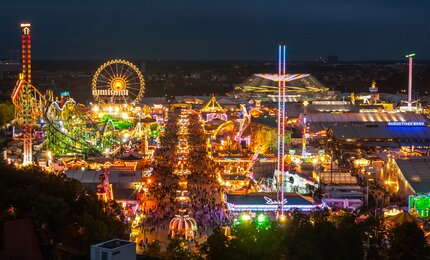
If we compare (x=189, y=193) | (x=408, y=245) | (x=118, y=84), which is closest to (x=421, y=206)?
(x=408, y=245)

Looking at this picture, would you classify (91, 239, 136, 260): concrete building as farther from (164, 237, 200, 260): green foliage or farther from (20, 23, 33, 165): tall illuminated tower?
(20, 23, 33, 165): tall illuminated tower

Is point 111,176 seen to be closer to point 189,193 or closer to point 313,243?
point 189,193

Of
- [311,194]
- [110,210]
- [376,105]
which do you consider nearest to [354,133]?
[311,194]

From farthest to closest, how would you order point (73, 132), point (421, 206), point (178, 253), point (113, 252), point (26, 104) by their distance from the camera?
point (73, 132) < point (26, 104) < point (421, 206) < point (178, 253) < point (113, 252)

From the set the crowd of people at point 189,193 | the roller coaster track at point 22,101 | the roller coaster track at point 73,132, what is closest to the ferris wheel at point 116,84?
the roller coaster track at point 22,101

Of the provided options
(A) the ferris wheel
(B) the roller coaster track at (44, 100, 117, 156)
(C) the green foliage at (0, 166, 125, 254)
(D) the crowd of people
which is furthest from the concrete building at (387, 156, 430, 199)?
(A) the ferris wheel
